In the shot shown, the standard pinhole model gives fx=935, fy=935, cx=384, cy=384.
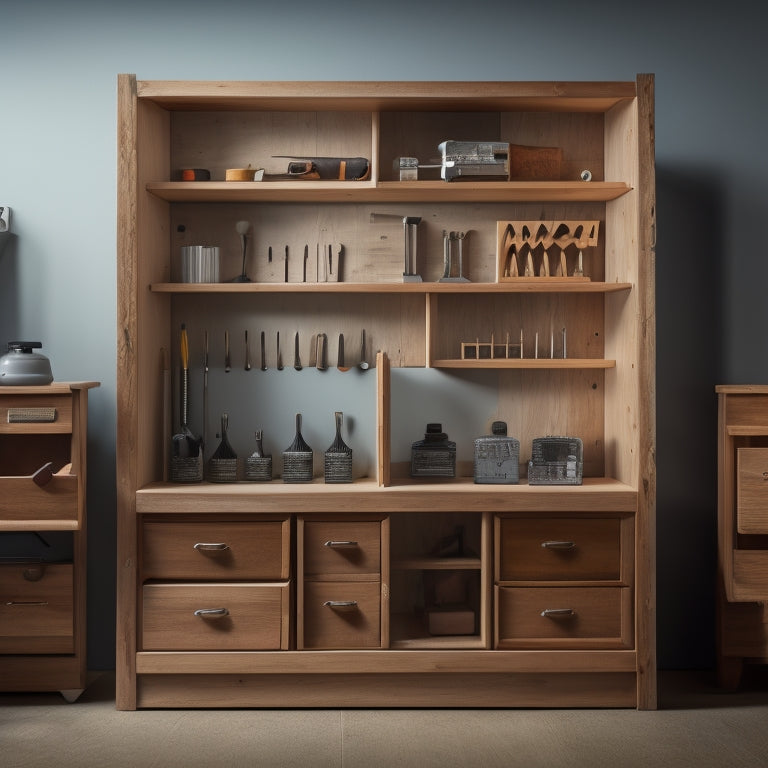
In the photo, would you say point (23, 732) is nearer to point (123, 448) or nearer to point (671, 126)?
point (123, 448)

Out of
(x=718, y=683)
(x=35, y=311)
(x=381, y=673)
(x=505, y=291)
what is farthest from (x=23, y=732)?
(x=718, y=683)

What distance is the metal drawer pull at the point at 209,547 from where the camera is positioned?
362cm

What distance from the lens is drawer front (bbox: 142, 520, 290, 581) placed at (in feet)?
12.0

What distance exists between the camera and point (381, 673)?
3.67m

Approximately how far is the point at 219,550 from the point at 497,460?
1.18m

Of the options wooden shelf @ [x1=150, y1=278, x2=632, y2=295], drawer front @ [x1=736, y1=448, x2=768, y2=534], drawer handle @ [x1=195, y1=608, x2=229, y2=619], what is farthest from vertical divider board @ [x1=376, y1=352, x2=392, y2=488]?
drawer front @ [x1=736, y1=448, x2=768, y2=534]

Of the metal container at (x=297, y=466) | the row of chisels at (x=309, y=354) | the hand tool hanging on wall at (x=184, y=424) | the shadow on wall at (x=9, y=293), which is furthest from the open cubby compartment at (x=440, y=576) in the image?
the shadow on wall at (x=9, y=293)

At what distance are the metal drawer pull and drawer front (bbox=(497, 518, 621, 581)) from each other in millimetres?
1083

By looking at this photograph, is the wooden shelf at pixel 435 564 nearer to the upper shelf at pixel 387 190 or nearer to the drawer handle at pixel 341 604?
the drawer handle at pixel 341 604

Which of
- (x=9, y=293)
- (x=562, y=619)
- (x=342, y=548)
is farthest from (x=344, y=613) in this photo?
(x=9, y=293)

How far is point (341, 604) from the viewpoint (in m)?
3.65

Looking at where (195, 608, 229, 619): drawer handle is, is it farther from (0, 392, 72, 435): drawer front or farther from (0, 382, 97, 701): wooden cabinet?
(0, 392, 72, 435): drawer front

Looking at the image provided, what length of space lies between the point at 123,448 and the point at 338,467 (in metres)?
0.86

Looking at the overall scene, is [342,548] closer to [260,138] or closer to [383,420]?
[383,420]
